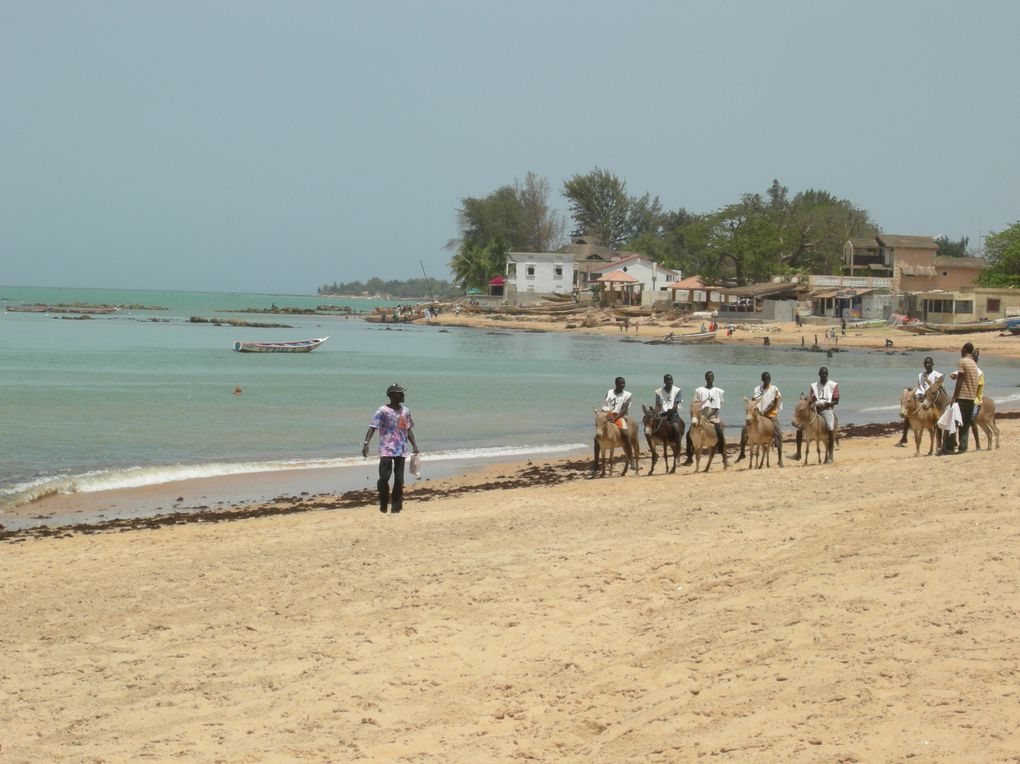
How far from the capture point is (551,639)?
28.6ft

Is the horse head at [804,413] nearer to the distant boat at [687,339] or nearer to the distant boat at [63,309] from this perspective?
the distant boat at [687,339]

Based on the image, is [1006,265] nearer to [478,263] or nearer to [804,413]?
[478,263]

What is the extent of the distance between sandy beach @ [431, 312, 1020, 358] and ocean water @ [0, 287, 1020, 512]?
2791mm

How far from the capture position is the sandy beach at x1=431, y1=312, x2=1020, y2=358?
221ft

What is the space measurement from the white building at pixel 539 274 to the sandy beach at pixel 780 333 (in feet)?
19.7

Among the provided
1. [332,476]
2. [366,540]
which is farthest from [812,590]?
[332,476]

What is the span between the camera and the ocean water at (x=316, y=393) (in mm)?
24594

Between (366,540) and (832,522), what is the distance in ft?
17.4

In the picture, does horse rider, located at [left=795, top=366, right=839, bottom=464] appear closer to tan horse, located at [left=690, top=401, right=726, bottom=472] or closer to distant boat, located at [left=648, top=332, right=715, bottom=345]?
tan horse, located at [left=690, top=401, right=726, bottom=472]

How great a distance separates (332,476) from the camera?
72.1ft

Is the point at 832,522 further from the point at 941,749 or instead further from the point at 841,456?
the point at 841,456

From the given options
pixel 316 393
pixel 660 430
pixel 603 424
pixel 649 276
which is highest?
pixel 649 276

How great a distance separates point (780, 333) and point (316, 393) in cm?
4631

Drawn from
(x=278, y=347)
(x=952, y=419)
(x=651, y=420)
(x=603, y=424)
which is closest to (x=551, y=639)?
(x=603, y=424)
